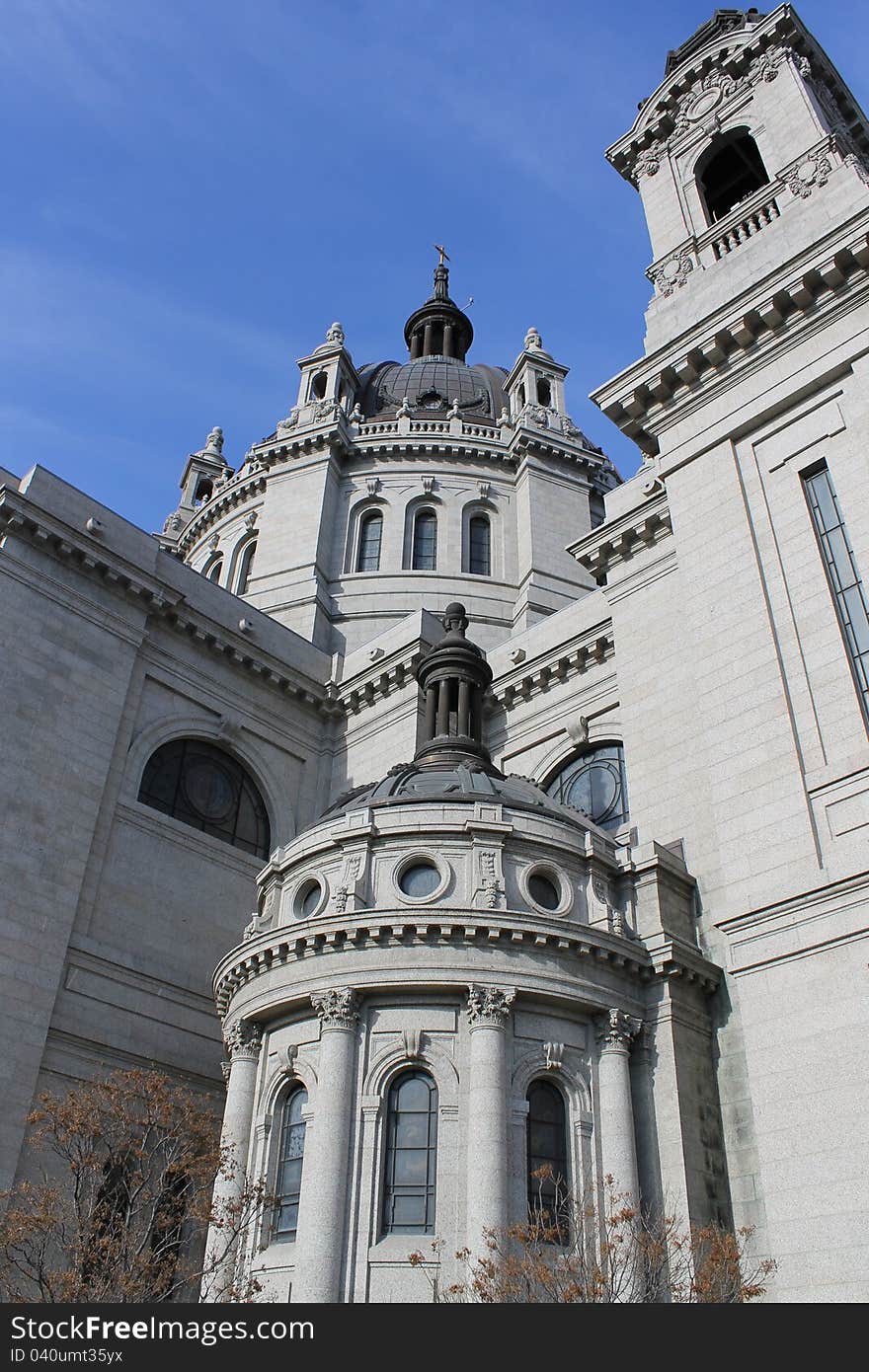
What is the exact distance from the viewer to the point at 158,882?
1051 inches

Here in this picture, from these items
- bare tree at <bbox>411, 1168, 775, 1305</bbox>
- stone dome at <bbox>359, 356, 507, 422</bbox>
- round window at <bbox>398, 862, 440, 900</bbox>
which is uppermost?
stone dome at <bbox>359, 356, 507, 422</bbox>

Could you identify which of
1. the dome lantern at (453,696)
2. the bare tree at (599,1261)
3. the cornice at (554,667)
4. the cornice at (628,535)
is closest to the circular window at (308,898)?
the dome lantern at (453,696)

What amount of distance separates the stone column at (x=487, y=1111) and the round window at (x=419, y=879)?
2.26m

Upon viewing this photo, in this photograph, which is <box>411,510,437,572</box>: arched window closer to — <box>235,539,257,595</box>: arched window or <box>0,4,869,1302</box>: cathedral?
<box>235,539,257,595</box>: arched window

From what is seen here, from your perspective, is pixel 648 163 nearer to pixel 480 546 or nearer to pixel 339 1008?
pixel 480 546

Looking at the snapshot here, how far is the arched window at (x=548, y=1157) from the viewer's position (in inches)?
683

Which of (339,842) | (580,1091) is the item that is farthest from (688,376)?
(580,1091)

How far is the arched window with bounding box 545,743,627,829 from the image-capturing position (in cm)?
2700

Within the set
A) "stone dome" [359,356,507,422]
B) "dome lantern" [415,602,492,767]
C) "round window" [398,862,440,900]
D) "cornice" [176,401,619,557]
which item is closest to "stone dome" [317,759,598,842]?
"dome lantern" [415,602,492,767]

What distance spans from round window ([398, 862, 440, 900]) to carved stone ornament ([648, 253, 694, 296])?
14.0 m

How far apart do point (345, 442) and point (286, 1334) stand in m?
38.5

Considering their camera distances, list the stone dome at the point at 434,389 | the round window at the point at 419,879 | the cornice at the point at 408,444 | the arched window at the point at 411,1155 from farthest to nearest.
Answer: the stone dome at the point at 434,389 < the cornice at the point at 408,444 < the round window at the point at 419,879 < the arched window at the point at 411,1155

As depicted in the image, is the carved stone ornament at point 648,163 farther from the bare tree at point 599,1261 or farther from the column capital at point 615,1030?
the bare tree at point 599,1261

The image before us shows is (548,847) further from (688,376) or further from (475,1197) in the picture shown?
(688,376)
